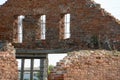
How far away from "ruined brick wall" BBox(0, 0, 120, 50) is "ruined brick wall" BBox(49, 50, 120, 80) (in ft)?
11.0

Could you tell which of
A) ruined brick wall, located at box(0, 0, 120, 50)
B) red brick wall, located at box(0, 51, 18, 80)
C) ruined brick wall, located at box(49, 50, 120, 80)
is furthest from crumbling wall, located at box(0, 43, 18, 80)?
ruined brick wall, located at box(0, 0, 120, 50)

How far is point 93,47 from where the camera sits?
16.5 m

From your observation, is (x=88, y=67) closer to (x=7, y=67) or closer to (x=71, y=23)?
(x=7, y=67)

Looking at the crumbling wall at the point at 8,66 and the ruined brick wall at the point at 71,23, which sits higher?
the ruined brick wall at the point at 71,23

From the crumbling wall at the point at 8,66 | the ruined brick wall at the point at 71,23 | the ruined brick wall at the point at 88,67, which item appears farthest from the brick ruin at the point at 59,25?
the crumbling wall at the point at 8,66

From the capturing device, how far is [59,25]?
57.8 feet

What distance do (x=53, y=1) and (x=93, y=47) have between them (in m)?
3.00

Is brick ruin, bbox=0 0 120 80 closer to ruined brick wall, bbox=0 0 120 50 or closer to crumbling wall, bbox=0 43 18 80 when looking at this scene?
ruined brick wall, bbox=0 0 120 50

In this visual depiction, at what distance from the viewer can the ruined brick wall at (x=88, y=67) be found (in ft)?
38.4

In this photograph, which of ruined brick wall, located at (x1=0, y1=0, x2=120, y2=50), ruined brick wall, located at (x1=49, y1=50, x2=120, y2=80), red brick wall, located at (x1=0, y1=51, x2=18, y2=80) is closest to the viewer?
ruined brick wall, located at (x1=49, y1=50, x2=120, y2=80)

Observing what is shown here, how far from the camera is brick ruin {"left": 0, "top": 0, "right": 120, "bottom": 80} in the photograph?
16484 millimetres

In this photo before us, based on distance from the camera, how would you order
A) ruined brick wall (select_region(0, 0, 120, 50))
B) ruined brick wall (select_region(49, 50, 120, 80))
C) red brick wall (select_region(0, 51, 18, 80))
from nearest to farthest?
ruined brick wall (select_region(49, 50, 120, 80))
red brick wall (select_region(0, 51, 18, 80))
ruined brick wall (select_region(0, 0, 120, 50))

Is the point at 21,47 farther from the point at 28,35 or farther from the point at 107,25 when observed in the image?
the point at 107,25

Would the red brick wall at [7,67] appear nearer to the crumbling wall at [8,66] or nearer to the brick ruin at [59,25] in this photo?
the crumbling wall at [8,66]
